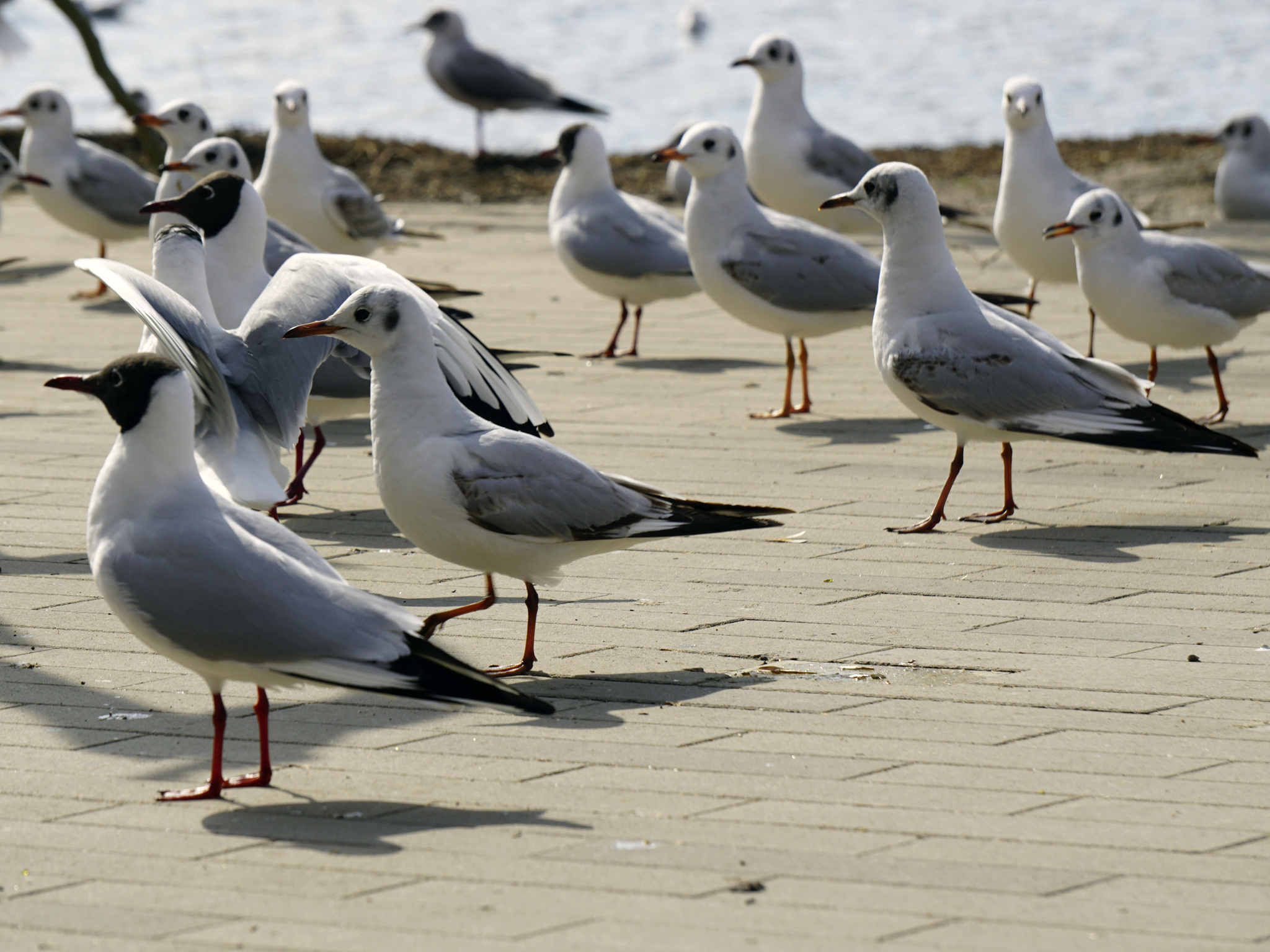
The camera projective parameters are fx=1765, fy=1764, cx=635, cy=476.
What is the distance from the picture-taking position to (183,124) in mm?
11023

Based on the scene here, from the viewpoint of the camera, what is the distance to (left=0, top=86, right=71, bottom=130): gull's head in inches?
490

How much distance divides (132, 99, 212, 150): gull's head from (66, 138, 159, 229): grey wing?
1.11 m

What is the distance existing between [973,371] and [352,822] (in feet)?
11.3

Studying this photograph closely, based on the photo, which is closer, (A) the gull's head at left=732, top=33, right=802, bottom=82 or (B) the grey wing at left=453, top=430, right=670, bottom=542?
(B) the grey wing at left=453, top=430, right=670, bottom=542

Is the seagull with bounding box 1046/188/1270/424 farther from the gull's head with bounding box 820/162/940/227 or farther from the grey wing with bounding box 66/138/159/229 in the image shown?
the grey wing with bounding box 66/138/159/229

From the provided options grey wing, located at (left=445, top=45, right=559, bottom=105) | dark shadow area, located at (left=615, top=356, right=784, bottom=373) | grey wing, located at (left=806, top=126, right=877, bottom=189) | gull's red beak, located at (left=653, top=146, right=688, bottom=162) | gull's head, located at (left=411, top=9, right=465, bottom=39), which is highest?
gull's head, located at (left=411, top=9, right=465, bottom=39)

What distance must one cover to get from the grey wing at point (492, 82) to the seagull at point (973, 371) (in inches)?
479

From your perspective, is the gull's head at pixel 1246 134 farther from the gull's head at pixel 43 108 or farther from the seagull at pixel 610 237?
the gull's head at pixel 43 108

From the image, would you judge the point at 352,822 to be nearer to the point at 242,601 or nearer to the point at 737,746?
the point at 242,601

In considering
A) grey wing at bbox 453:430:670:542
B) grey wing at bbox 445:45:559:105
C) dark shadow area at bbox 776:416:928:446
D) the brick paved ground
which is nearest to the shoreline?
grey wing at bbox 445:45:559:105

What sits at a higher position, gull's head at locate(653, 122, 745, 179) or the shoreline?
gull's head at locate(653, 122, 745, 179)

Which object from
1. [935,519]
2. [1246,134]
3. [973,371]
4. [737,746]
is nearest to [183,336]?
[737,746]

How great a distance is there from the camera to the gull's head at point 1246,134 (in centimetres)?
1273

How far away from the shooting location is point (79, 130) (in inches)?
712
